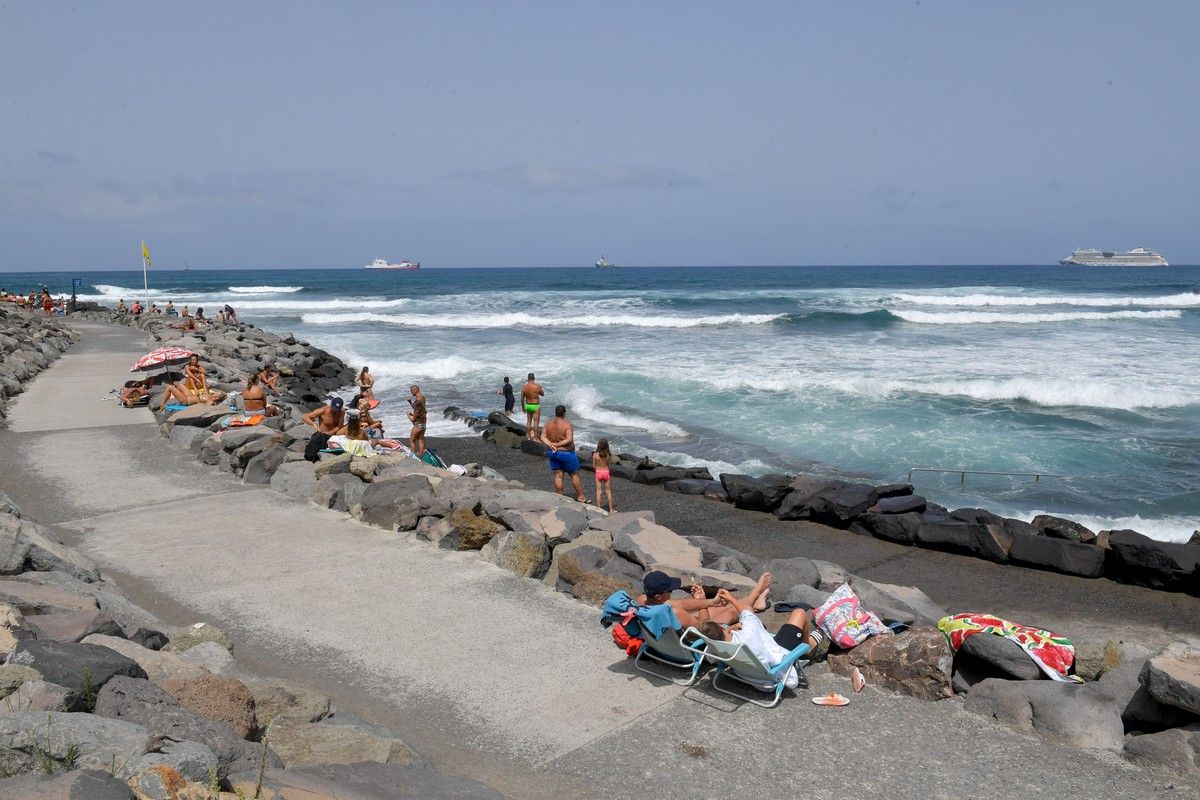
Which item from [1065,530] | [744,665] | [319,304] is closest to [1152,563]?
[1065,530]

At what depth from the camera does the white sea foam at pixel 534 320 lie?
4434 cm

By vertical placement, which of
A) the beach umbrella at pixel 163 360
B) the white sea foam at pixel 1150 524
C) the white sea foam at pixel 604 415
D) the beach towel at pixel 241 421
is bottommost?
the white sea foam at pixel 1150 524

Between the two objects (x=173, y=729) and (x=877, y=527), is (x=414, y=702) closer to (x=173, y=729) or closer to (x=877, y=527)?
(x=173, y=729)

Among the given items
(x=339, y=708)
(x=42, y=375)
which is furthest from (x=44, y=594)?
(x=42, y=375)

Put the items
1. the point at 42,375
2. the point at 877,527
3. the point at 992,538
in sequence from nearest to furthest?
the point at 992,538
the point at 877,527
the point at 42,375

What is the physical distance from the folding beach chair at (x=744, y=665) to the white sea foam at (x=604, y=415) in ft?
39.6

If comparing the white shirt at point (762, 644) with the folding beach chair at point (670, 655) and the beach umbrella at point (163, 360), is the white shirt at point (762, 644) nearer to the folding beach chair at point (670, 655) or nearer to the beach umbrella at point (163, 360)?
the folding beach chair at point (670, 655)

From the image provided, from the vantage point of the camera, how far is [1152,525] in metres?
11.4

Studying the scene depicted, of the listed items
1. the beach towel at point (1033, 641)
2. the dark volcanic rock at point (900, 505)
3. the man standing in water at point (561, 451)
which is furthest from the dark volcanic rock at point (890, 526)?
the beach towel at point (1033, 641)

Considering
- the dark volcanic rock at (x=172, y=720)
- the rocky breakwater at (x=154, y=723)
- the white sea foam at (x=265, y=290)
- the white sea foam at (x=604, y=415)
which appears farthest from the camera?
the white sea foam at (x=265, y=290)

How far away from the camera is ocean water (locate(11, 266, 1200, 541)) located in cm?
1435

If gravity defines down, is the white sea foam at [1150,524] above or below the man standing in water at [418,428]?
below

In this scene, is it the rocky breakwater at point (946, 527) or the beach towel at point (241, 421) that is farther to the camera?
the beach towel at point (241, 421)

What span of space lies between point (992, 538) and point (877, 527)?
139cm
